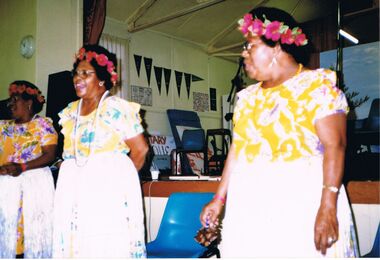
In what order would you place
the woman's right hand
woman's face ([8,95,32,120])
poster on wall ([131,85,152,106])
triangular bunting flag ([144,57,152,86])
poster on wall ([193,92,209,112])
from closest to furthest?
the woman's right hand, woman's face ([8,95,32,120]), poster on wall ([131,85,152,106]), triangular bunting flag ([144,57,152,86]), poster on wall ([193,92,209,112])

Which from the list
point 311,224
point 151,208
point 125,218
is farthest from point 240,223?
point 151,208

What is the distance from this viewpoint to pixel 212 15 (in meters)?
8.55

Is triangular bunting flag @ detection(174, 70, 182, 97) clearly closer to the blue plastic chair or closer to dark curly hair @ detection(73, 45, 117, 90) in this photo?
the blue plastic chair

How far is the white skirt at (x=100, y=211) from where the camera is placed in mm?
1960

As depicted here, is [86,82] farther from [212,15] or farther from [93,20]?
[212,15]

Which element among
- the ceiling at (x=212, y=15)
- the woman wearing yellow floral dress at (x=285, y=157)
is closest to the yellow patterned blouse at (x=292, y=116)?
the woman wearing yellow floral dress at (x=285, y=157)

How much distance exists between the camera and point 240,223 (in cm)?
146

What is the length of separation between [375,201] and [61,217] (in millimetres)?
1830

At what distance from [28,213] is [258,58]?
2.30 metres

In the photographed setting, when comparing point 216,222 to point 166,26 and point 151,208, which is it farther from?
point 166,26

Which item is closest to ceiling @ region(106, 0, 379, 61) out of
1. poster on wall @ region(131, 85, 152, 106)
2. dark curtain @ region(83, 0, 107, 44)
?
poster on wall @ region(131, 85, 152, 106)

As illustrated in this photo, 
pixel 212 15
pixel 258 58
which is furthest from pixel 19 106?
pixel 212 15

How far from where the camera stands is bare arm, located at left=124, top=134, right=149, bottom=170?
2111mm

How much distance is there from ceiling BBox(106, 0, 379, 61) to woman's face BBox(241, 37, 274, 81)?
5.91 meters
